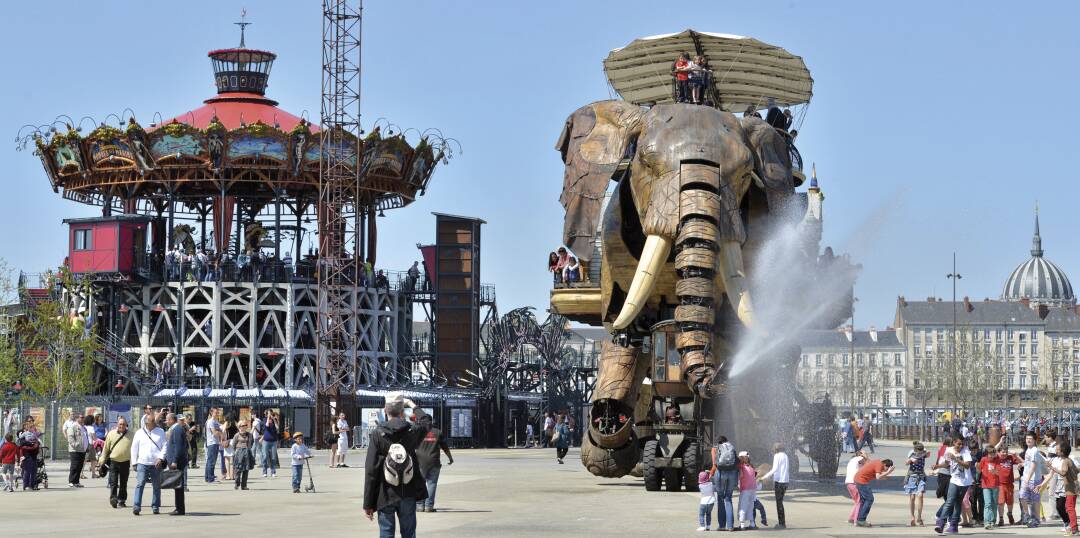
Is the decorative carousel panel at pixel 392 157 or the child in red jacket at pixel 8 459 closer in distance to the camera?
the child in red jacket at pixel 8 459

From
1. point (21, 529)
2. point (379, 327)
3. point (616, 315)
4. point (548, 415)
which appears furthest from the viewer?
point (379, 327)

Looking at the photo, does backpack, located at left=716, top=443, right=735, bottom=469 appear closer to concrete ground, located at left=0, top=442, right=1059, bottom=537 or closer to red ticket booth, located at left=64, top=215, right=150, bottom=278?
concrete ground, located at left=0, top=442, right=1059, bottom=537

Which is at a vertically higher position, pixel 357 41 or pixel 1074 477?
pixel 357 41

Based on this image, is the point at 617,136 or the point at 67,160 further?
the point at 67,160

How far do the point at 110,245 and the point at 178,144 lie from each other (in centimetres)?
545

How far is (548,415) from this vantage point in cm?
6600

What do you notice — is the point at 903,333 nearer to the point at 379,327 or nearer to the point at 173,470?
the point at 379,327

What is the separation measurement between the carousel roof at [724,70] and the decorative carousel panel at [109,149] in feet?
120

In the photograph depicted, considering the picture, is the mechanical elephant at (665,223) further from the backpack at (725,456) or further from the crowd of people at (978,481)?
the crowd of people at (978,481)

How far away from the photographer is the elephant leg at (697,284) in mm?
26031

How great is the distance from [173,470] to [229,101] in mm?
55967

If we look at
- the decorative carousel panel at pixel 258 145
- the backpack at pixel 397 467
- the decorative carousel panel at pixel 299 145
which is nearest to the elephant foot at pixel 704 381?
the backpack at pixel 397 467

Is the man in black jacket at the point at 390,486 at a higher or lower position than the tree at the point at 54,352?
lower

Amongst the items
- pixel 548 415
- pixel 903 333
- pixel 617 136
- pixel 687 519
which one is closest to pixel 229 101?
pixel 548 415
